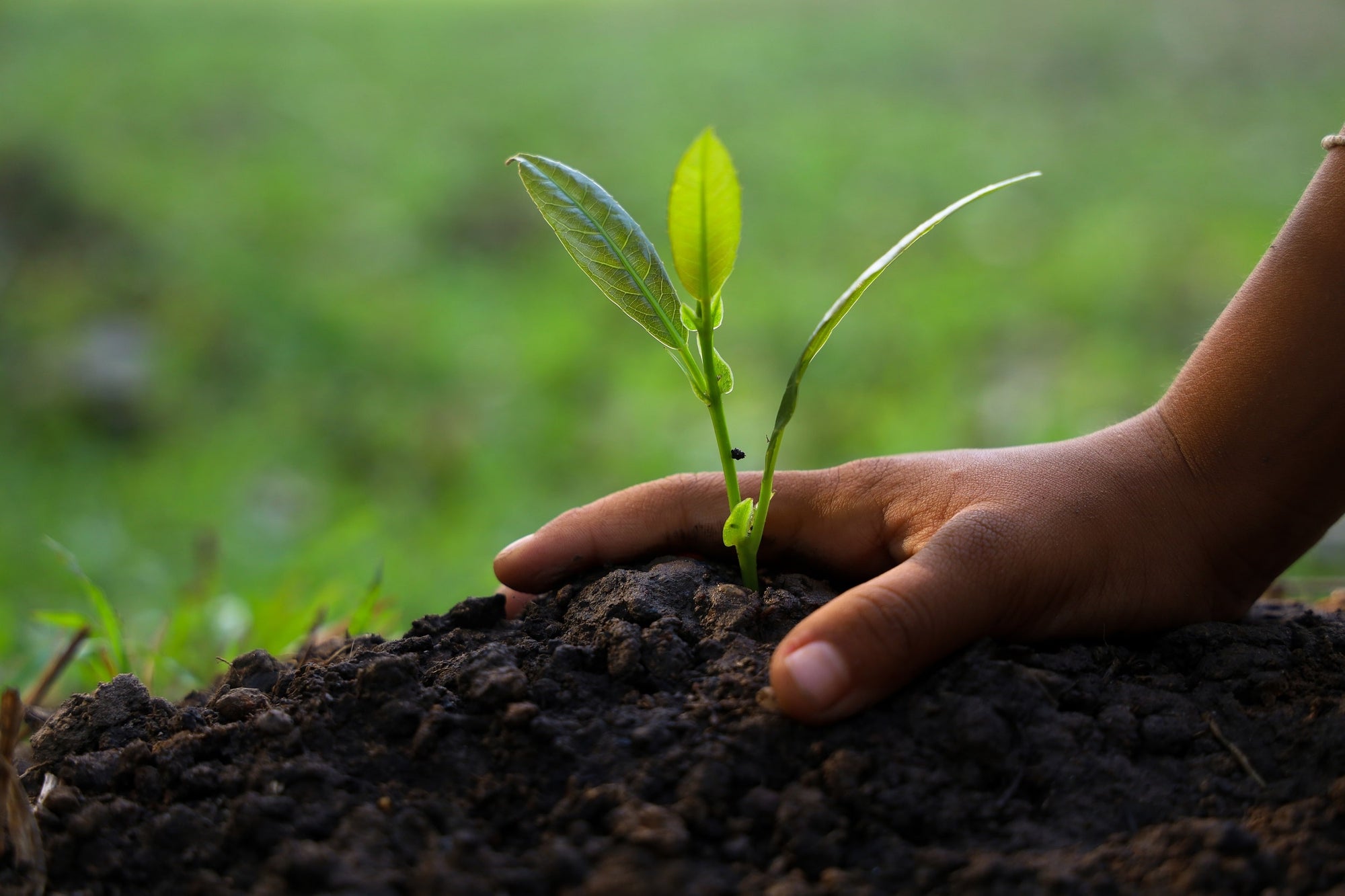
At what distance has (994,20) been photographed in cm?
752

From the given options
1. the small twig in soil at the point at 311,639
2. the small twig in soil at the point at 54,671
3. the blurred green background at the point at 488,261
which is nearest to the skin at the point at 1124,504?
the small twig in soil at the point at 311,639

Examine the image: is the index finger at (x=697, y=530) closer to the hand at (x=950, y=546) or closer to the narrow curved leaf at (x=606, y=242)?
the hand at (x=950, y=546)

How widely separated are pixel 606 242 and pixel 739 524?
410mm

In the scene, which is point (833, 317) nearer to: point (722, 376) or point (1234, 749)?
point (722, 376)

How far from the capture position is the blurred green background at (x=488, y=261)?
350 centimetres

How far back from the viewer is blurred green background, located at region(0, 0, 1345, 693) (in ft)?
11.5

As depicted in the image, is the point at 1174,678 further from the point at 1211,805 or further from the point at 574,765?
the point at 574,765

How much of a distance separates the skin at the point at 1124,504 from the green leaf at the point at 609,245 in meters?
0.38

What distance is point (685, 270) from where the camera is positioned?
1.23 m

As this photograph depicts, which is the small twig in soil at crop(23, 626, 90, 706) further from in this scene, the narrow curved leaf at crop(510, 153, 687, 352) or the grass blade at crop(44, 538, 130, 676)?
the narrow curved leaf at crop(510, 153, 687, 352)

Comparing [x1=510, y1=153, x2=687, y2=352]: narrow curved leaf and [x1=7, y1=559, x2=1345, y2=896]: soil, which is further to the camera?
[x1=510, y1=153, x2=687, y2=352]: narrow curved leaf

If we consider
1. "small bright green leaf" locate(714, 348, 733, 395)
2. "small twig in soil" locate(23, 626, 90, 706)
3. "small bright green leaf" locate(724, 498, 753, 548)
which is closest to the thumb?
"small bright green leaf" locate(724, 498, 753, 548)

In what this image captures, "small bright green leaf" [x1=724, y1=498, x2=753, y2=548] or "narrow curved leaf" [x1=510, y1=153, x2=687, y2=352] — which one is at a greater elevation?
"narrow curved leaf" [x1=510, y1=153, x2=687, y2=352]

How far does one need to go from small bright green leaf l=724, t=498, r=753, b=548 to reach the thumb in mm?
196
